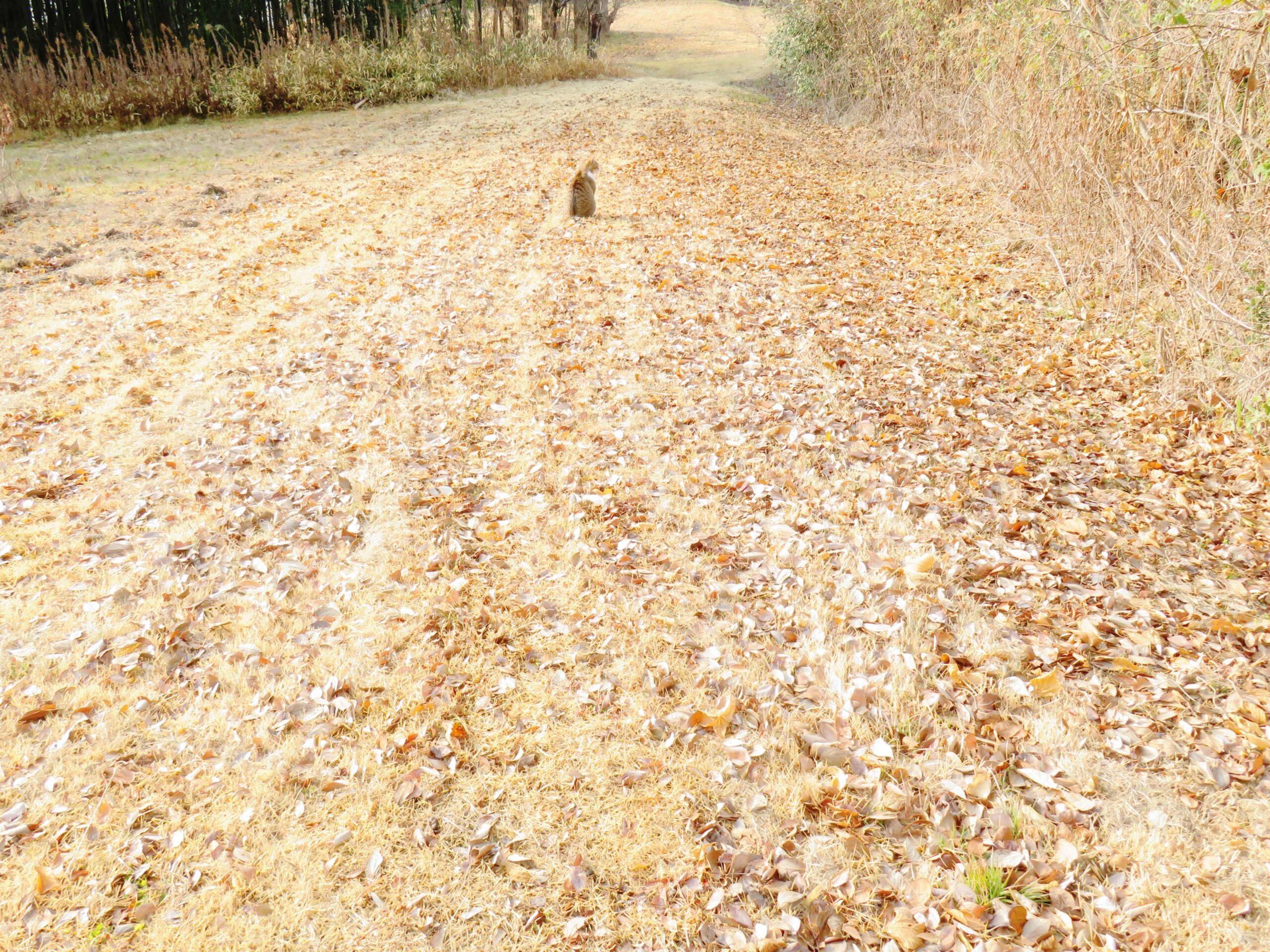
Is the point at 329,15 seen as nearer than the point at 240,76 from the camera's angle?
No

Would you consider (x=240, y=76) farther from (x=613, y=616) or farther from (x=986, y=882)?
(x=986, y=882)

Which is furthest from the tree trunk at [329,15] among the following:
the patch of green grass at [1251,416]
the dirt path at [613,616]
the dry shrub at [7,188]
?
the patch of green grass at [1251,416]

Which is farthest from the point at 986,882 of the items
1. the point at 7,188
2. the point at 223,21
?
the point at 223,21

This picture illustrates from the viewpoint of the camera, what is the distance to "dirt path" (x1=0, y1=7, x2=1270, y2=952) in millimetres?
2676

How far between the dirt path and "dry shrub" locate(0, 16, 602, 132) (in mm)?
6792

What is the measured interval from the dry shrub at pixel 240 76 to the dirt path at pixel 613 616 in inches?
267

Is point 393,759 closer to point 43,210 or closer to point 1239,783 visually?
point 1239,783

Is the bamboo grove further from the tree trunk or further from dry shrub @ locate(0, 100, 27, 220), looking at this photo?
dry shrub @ locate(0, 100, 27, 220)

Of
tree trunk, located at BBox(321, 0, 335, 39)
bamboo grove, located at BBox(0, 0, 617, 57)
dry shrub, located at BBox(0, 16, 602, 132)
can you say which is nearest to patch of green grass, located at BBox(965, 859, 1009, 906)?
dry shrub, located at BBox(0, 16, 602, 132)

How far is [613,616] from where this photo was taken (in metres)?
3.92

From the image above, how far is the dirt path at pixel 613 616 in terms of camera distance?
2676 millimetres

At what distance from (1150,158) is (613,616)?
234 inches

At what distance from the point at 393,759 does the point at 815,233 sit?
8.36 metres

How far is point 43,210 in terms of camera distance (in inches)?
363
